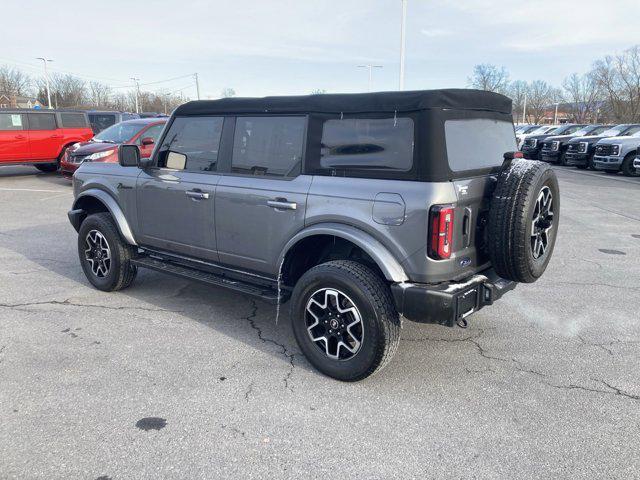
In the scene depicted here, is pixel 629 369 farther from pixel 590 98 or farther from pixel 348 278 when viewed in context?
pixel 590 98

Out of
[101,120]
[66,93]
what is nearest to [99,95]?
[66,93]

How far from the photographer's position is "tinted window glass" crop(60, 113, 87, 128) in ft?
50.9

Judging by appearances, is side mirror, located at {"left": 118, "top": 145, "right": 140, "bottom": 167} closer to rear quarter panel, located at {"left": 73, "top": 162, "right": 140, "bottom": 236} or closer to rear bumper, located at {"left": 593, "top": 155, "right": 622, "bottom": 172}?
rear quarter panel, located at {"left": 73, "top": 162, "right": 140, "bottom": 236}

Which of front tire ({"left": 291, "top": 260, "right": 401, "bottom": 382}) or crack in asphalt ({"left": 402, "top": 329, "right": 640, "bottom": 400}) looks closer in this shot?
front tire ({"left": 291, "top": 260, "right": 401, "bottom": 382})

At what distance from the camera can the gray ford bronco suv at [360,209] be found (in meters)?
3.21

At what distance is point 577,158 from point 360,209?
19.8 metres

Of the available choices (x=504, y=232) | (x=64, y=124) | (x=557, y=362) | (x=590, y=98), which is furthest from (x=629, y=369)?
(x=590, y=98)

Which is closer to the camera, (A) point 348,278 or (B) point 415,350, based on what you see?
(A) point 348,278

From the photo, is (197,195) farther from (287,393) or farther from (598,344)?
(598,344)

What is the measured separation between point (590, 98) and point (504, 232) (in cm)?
7559

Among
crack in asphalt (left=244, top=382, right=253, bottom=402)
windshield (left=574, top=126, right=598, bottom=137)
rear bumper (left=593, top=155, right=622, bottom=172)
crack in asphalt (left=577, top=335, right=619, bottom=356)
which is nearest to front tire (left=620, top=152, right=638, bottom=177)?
rear bumper (left=593, top=155, right=622, bottom=172)

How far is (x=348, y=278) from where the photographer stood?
3.36 m

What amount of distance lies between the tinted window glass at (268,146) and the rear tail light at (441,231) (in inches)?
45.2

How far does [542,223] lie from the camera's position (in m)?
3.71
